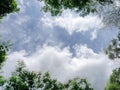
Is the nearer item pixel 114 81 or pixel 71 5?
pixel 71 5

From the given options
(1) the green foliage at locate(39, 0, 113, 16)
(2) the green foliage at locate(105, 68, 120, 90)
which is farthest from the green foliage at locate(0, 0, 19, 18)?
(2) the green foliage at locate(105, 68, 120, 90)

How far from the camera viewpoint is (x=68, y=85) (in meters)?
31.3

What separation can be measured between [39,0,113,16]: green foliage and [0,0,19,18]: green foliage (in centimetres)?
240

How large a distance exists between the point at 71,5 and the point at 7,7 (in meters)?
5.01

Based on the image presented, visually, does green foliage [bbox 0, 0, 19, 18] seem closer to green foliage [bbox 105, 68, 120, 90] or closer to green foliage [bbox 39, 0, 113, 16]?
green foliage [bbox 39, 0, 113, 16]

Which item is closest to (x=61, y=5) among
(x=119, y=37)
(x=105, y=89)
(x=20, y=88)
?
(x=20, y=88)

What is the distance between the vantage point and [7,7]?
2367 centimetres

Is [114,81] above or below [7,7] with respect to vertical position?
below

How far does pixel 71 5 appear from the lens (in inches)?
920

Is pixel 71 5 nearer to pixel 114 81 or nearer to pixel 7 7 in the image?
pixel 7 7

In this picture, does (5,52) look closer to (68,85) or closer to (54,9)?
(54,9)

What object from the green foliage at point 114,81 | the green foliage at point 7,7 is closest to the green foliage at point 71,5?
the green foliage at point 7,7

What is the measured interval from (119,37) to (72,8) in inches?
581

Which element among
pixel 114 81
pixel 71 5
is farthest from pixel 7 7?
pixel 114 81
